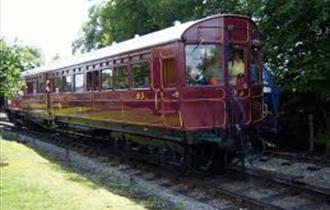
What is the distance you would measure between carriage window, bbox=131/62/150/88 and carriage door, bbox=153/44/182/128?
1.56 ft

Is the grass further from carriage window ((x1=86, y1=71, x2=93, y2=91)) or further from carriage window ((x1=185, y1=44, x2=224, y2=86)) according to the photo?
carriage window ((x1=86, y1=71, x2=93, y2=91))

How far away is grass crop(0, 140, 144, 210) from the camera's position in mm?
10523

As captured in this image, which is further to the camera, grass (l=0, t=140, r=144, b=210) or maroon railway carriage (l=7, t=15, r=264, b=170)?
maroon railway carriage (l=7, t=15, r=264, b=170)

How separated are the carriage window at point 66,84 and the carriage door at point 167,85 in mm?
8101

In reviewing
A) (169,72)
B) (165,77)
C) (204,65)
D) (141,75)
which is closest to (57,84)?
(141,75)

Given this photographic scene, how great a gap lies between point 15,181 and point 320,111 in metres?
9.33

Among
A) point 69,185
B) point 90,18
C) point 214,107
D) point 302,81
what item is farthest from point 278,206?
point 90,18

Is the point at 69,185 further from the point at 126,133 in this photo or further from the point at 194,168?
the point at 126,133

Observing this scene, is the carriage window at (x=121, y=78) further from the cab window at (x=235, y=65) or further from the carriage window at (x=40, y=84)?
the carriage window at (x=40, y=84)

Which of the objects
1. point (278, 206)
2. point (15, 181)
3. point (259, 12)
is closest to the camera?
point (278, 206)

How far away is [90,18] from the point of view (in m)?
51.3

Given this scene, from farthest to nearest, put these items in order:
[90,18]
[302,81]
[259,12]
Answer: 1. [90,18]
2. [259,12]
3. [302,81]

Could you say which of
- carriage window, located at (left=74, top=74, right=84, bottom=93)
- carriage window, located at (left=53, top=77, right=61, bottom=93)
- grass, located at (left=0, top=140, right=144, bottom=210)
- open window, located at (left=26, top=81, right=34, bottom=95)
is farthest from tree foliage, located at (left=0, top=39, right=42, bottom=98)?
open window, located at (left=26, top=81, right=34, bottom=95)

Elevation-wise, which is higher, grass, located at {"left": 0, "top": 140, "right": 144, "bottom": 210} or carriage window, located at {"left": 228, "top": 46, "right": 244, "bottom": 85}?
carriage window, located at {"left": 228, "top": 46, "right": 244, "bottom": 85}
